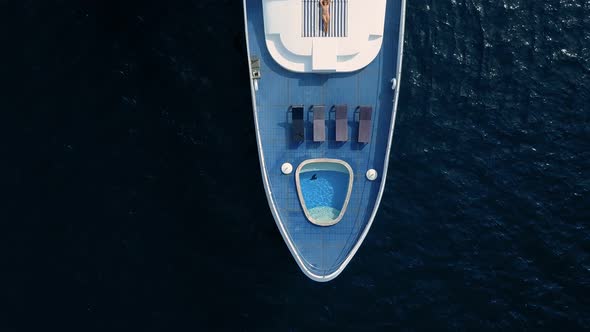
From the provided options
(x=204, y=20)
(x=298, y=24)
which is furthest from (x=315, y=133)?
(x=204, y=20)

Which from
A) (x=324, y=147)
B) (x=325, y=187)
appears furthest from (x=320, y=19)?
(x=325, y=187)

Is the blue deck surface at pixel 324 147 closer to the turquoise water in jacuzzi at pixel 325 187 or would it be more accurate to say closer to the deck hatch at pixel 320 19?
the turquoise water in jacuzzi at pixel 325 187

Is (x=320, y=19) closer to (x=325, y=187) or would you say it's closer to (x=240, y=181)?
(x=325, y=187)

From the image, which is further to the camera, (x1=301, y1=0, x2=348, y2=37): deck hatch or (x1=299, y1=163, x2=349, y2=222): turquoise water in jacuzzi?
(x1=299, y1=163, x2=349, y2=222): turquoise water in jacuzzi

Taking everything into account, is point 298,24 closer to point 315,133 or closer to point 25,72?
point 315,133

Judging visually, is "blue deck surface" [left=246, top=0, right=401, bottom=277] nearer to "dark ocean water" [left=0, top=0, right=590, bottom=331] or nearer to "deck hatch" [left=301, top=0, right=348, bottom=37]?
"deck hatch" [left=301, top=0, right=348, bottom=37]

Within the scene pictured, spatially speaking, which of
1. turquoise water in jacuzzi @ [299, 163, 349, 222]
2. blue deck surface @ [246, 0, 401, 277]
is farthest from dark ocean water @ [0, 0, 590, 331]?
turquoise water in jacuzzi @ [299, 163, 349, 222]

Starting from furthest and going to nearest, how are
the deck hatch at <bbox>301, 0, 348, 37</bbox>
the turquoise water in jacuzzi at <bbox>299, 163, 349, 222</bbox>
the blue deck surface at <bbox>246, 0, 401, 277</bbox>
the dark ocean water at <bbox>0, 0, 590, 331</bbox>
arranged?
1. the dark ocean water at <bbox>0, 0, 590, 331</bbox>
2. the turquoise water in jacuzzi at <bbox>299, 163, 349, 222</bbox>
3. the blue deck surface at <bbox>246, 0, 401, 277</bbox>
4. the deck hatch at <bbox>301, 0, 348, 37</bbox>
